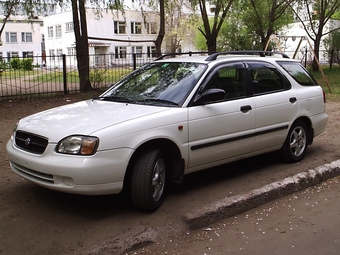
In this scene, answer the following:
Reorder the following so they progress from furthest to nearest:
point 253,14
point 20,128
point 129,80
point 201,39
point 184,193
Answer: point 201,39, point 253,14, point 129,80, point 184,193, point 20,128

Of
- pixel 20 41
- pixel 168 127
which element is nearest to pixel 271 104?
pixel 168 127

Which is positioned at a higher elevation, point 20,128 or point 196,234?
point 20,128

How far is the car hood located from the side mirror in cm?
45

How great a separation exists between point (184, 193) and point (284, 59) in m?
2.85

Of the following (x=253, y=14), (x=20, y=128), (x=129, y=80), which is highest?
(x=253, y=14)

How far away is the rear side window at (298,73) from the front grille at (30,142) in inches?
Result: 149

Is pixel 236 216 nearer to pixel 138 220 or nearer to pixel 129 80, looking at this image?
pixel 138 220

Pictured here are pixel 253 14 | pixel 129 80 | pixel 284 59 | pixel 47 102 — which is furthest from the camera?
pixel 253 14

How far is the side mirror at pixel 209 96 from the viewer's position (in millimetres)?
5012

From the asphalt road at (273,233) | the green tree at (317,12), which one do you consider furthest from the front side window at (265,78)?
the green tree at (317,12)

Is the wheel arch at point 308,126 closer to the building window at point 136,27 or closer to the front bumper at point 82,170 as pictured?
the front bumper at point 82,170

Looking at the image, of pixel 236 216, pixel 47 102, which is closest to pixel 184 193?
pixel 236 216

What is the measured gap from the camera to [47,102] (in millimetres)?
12688

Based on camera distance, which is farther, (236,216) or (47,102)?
(47,102)
